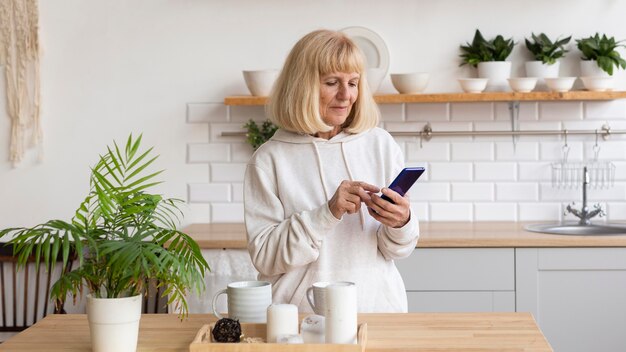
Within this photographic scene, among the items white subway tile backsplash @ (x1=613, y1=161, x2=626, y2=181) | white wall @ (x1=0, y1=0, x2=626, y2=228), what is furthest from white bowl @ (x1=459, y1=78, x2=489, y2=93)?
white subway tile backsplash @ (x1=613, y1=161, x2=626, y2=181)

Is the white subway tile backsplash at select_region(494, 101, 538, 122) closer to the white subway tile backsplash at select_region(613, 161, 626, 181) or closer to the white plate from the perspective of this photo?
the white subway tile backsplash at select_region(613, 161, 626, 181)

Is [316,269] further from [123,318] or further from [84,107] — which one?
[84,107]

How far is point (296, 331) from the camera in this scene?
197 cm

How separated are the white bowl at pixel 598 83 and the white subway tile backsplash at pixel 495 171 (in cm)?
52

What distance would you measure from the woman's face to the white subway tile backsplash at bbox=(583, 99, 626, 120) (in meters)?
2.13

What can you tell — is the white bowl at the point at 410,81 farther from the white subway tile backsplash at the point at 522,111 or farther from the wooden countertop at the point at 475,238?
the wooden countertop at the point at 475,238

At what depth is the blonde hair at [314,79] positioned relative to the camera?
245cm

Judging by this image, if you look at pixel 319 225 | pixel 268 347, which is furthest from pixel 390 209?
pixel 268 347

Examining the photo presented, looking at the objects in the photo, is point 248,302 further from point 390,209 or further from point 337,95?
point 337,95

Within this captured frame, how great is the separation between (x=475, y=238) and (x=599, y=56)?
1.19m

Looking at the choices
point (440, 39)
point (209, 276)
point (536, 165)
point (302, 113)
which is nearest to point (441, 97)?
point (440, 39)

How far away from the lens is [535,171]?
14.0 feet

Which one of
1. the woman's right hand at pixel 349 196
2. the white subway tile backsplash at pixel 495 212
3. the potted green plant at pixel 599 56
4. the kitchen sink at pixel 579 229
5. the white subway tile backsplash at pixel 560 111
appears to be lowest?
the kitchen sink at pixel 579 229

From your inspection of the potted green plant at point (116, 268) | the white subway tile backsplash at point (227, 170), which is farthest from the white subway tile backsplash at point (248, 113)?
the potted green plant at point (116, 268)
